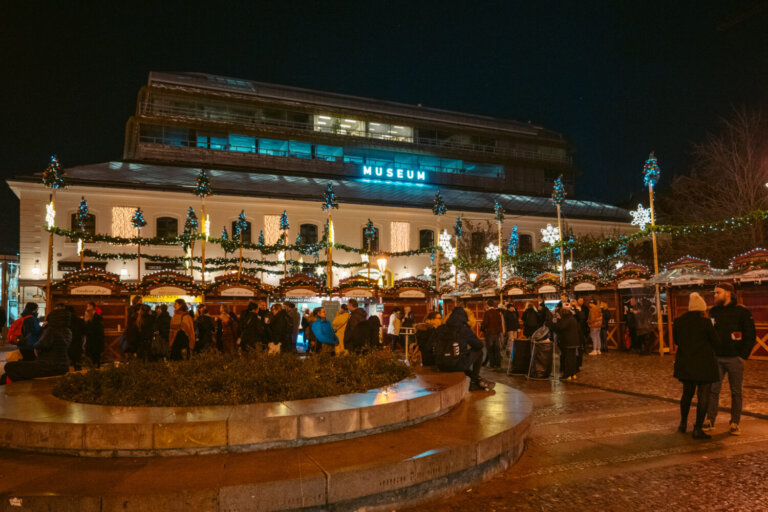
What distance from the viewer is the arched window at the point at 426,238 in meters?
39.9

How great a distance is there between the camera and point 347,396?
6410mm

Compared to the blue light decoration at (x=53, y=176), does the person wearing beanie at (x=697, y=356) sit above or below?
below

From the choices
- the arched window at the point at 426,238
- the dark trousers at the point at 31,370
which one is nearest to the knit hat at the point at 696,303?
the dark trousers at the point at 31,370

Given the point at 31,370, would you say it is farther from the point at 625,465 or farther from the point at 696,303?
the point at 696,303

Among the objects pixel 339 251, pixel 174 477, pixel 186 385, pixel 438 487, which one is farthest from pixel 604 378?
pixel 339 251

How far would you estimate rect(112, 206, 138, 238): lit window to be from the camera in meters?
32.2

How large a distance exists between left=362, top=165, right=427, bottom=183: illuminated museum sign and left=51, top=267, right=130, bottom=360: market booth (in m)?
28.5

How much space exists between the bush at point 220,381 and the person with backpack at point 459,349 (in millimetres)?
1121

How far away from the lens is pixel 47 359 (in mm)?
8617

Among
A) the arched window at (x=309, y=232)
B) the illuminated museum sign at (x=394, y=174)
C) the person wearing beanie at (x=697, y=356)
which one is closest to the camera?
the person wearing beanie at (x=697, y=356)

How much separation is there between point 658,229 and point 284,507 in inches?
685

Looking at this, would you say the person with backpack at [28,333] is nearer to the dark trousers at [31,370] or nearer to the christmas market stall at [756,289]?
the dark trousers at [31,370]

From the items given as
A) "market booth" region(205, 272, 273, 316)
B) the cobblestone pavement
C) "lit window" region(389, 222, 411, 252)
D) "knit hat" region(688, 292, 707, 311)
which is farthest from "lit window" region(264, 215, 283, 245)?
"knit hat" region(688, 292, 707, 311)

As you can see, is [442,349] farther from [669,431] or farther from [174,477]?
[174,477]
